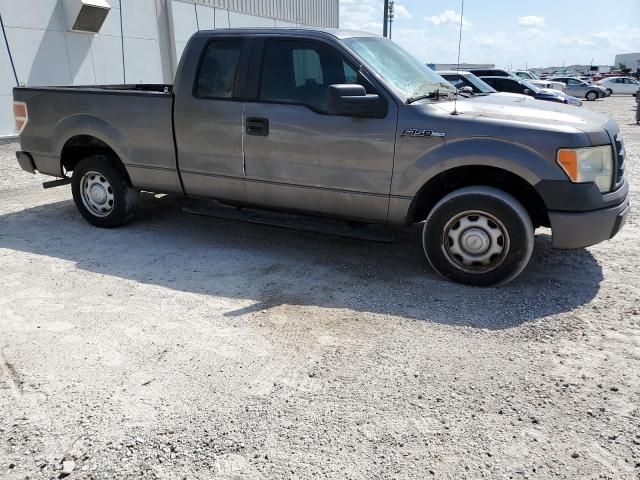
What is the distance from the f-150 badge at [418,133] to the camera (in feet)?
13.5

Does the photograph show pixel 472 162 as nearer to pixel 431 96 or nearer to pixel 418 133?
pixel 418 133

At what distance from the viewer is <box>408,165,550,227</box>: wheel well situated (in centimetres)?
421

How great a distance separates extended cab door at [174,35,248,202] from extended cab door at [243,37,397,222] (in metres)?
0.16

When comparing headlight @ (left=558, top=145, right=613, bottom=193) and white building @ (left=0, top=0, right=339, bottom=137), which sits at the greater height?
white building @ (left=0, top=0, right=339, bottom=137)

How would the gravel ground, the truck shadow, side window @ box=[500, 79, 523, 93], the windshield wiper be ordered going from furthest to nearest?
side window @ box=[500, 79, 523, 93]
the windshield wiper
the truck shadow
the gravel ground

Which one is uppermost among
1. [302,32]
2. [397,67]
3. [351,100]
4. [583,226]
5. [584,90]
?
[302,32]

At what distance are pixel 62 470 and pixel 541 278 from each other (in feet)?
12.3

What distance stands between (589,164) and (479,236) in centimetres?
94

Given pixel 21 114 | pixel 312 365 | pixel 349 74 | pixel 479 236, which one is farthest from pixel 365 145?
pixel 21 114

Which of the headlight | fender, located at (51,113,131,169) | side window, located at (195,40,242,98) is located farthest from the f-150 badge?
fender, located at (51,113,131,169)

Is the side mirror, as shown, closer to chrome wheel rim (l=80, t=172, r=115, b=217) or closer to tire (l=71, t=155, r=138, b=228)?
tire (l=71, t=155, r=138, b=228)

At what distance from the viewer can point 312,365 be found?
3227 millimetres

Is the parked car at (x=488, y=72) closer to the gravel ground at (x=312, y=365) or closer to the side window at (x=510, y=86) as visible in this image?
the side window at (x=510, y=86)

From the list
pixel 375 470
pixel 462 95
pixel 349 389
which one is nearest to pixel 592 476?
pixel 375 470
